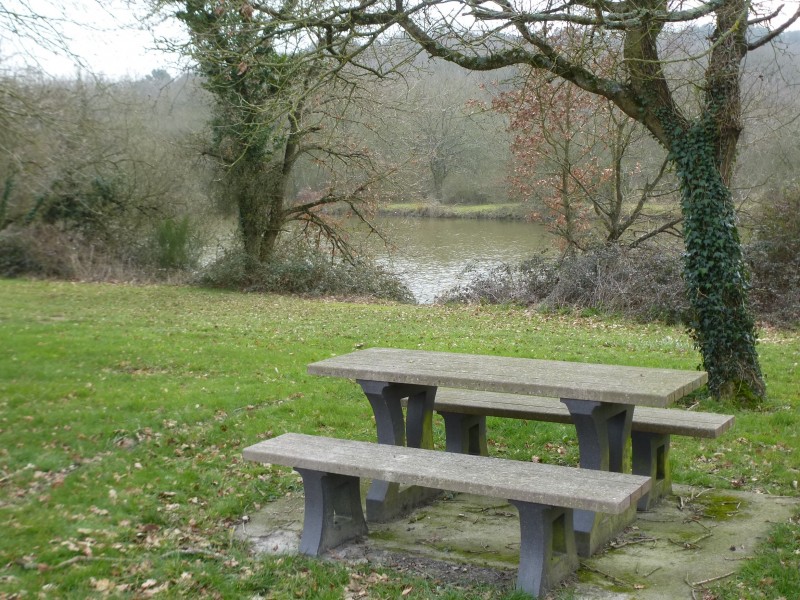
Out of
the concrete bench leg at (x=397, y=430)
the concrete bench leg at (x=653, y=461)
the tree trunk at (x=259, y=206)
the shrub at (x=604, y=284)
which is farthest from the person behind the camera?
the tree trunk at (x=259, y=206)

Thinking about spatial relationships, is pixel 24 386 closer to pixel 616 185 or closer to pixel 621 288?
pixel 621 288

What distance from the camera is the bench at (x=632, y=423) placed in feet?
18.0

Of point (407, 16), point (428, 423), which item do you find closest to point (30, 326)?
point (407, 16)

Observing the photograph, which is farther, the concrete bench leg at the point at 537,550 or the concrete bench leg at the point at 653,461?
the concrete bench leg at the point at 653,461

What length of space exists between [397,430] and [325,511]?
1093mm

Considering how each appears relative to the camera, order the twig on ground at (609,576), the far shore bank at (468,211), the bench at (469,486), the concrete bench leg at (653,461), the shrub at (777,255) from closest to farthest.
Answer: the bench at (469,486) → the twig on ground at (609,576) → the concrete bench leg at (653,461) → the shrub at (777,255) → the far shore bank at (468,211)

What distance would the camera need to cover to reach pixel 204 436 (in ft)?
24.1

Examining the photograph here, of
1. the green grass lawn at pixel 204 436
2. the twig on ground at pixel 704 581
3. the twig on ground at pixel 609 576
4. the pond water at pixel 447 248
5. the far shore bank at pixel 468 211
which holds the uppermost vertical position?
the far shore bank at pixel 468 211

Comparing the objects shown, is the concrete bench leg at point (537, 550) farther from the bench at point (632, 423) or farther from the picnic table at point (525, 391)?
the bench at point (632, 423)

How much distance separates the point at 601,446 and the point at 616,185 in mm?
15789

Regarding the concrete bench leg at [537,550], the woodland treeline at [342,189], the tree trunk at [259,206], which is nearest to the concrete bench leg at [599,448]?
the concrete bench leg at [537,550]

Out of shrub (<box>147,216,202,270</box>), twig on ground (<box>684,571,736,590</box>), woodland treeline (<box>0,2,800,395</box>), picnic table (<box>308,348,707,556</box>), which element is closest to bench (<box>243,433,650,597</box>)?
picnic table (<box>308,348,707,556</box>)

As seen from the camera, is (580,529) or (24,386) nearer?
(580,529)

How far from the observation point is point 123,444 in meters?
7.01
